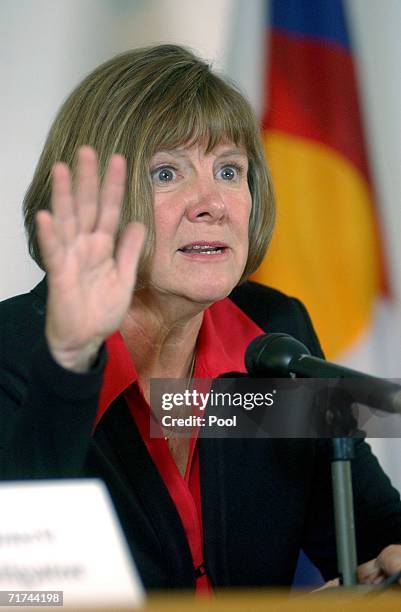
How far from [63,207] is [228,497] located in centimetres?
58

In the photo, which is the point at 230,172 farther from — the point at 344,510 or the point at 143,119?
the point at 344,510

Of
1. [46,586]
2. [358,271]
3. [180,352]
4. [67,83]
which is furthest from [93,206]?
[358,271]

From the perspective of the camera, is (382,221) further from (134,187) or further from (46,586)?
(46,586)

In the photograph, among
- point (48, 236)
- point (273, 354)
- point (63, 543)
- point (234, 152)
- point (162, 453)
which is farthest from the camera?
point (234, 152)

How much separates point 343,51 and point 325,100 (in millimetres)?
107

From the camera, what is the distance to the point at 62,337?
0.88m

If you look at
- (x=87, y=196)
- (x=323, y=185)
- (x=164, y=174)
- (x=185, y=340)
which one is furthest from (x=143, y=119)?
(x=323, y=185)

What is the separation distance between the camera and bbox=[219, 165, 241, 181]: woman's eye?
1361 mm

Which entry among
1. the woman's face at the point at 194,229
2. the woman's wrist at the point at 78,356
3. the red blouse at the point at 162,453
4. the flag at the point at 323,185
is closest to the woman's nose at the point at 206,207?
the woman's face at the point at 194,229

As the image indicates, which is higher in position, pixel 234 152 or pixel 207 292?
pixel 234 152

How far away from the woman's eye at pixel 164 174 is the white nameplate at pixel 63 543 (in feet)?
2.24

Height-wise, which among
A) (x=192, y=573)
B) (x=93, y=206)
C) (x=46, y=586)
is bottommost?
(x=192, y=573)

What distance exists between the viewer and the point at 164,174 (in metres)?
1.30

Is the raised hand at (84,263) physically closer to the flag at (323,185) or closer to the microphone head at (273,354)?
the microphone head at (273,354)
